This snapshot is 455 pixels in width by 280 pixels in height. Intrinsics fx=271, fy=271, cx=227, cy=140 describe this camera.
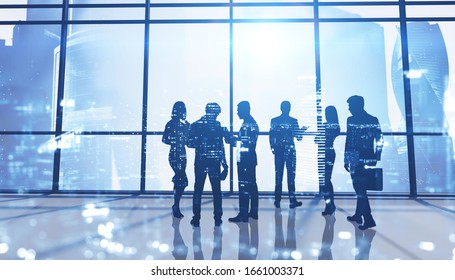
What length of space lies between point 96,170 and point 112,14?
296 cm

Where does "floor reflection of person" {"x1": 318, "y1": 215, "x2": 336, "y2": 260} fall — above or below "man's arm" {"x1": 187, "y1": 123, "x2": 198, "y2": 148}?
below

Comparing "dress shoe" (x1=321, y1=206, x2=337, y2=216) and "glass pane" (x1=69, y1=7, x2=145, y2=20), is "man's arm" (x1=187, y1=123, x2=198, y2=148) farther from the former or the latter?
"glass pane" (x1=69, y1=7, x2=145, y2=20)

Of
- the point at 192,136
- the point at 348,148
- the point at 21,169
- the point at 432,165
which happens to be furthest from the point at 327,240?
the point at 21,169

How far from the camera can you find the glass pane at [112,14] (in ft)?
16.9

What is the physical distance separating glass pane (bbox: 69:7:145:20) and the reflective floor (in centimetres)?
350

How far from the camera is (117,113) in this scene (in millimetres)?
4789

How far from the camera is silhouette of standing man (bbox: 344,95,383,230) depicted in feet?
8.98

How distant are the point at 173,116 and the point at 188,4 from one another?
3.22 meters

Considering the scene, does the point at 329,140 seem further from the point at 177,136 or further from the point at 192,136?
the point at 177,136

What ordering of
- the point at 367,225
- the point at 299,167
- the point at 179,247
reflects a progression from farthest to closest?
the point at 299,167, the point at 367,225, the point at 179,247

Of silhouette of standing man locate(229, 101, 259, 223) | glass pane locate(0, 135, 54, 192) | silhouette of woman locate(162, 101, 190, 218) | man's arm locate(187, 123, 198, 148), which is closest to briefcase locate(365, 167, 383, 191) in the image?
silhouette of standing man locate(229, 101, 259, 223)

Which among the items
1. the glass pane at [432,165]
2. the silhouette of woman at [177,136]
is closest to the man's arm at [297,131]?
the silhouette of woman at [177,136]

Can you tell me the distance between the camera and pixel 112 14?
5164 mm
